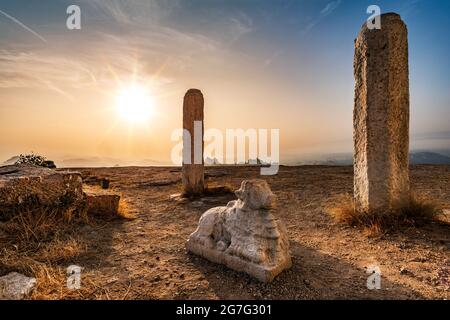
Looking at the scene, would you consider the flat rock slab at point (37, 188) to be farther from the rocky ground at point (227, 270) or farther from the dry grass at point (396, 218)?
the dry grass at point (396, 218)

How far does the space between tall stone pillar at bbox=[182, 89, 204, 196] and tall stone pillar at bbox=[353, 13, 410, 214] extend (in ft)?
15.0

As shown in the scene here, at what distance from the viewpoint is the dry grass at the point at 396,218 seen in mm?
4695

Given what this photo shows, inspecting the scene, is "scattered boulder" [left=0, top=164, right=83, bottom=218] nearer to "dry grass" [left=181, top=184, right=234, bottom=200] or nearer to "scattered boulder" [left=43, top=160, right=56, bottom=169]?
"dry grass" [left=181, top=184, right=234, bottom=200]

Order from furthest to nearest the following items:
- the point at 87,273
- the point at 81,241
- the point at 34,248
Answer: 1. the point at 81,241
2. the point at 34,248
3. the point at 87,273

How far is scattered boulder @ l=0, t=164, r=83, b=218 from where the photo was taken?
5.01 meters

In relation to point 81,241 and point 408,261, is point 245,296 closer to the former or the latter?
point 408,261

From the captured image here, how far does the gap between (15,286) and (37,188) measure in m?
2.82

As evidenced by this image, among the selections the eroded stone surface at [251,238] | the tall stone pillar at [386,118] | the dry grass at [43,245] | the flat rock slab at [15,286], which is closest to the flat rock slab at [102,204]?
the dry grass at [43,245]

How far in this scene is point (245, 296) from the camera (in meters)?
2.81

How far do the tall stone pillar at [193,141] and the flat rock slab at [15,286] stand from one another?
17.8 feet

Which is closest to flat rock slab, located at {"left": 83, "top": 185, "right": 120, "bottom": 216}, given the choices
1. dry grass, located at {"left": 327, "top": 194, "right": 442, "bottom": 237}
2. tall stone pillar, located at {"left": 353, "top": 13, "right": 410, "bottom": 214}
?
dry grass, located at {"left": 327, "top": 194, "right": 442, "bottom": 237}

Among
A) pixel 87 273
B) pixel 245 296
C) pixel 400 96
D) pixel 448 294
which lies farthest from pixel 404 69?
pixel 87 273

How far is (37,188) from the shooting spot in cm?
530

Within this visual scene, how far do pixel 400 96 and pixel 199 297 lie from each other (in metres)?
4.46
